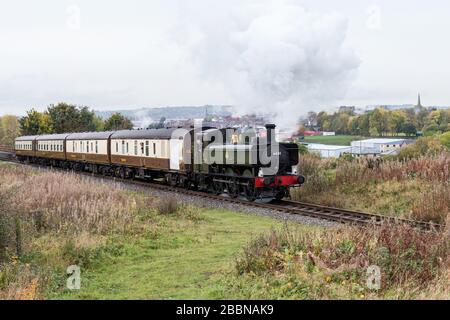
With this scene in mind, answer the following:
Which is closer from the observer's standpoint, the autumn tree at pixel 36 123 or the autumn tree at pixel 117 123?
the autumn tree at pixel 117 123

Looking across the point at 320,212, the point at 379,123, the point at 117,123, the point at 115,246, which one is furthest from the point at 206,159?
the point at 379,123

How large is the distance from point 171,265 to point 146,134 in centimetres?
1910

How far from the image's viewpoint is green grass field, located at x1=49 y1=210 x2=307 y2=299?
871 centimetres

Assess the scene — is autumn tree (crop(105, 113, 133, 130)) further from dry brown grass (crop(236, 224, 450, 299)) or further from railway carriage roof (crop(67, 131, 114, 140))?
dry brown grass (crop(236, 224, 450, 299))

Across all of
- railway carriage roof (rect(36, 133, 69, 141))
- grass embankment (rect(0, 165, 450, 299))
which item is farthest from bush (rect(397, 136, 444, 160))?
railway carriage roof (rect(36, 133, 69, 141))

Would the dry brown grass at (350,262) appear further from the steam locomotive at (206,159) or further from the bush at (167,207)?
the steam locomotive at (206,159)

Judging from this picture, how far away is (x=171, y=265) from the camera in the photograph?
1051cm

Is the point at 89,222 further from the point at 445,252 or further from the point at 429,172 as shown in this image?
the point at 429,172

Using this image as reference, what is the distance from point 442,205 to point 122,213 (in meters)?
9.95

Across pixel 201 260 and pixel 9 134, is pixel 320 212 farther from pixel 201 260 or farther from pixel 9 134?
pixel 9 134

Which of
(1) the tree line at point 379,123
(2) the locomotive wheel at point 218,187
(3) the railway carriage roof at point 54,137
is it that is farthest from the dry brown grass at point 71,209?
(1) the tree line at point 379,123

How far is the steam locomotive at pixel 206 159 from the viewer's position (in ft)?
65.8
